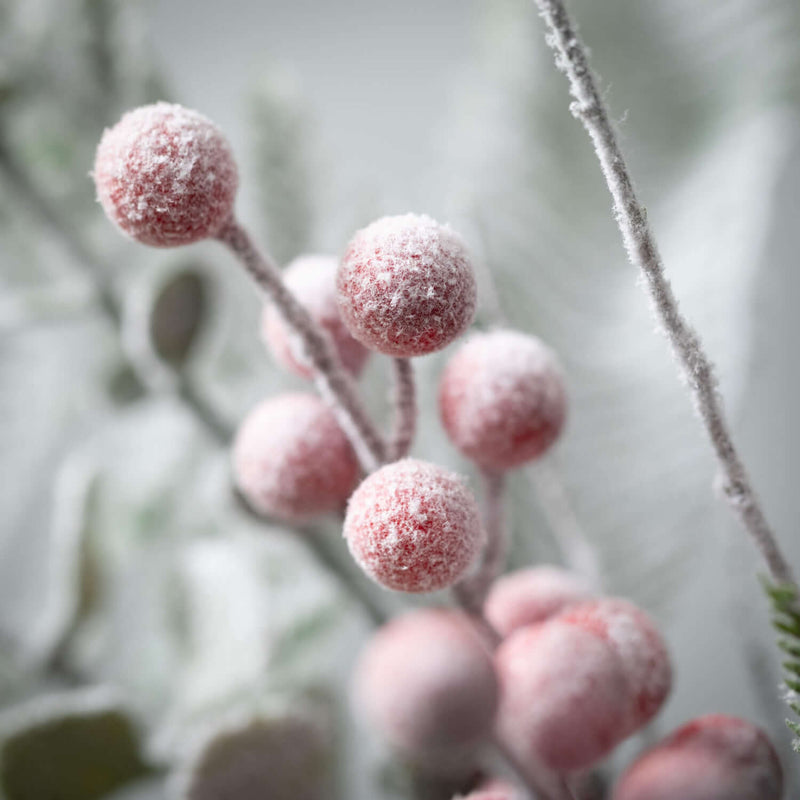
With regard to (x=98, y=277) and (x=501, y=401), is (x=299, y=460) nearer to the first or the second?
(x=501, y=401)

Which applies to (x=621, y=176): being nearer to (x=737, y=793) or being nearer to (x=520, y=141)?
(x=737, y=793)

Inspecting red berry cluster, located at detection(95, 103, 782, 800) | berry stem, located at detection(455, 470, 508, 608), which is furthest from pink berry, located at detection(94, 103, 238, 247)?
berry stem, located at detection(455, 470, 508, 608)

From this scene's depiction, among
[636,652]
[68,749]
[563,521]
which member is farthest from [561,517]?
[68,749]

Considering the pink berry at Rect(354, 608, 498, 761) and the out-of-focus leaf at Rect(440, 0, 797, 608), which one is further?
the out-of-focus leaf at Rect(440, 0, 797, 608)

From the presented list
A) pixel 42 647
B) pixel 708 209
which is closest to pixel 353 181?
pixel 708 209

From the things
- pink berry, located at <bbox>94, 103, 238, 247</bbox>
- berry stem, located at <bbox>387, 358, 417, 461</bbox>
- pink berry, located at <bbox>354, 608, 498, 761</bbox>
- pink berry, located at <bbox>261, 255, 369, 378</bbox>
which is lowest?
pink berry, located at <bbox>354, 608, 498, 761</bbox>

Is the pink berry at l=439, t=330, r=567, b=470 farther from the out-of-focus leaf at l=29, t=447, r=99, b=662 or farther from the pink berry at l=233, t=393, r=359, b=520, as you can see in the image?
the out-of-focus leaf at l=29, t=447, r=99, b=662

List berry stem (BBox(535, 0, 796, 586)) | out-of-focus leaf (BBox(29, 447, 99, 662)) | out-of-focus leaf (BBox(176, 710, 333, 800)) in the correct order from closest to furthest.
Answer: berry stem (BBox(535, 0, 796, 586)) < out-of-focus leaf (BBox(176, 710, 333, 800)) < out-of-focus leaf (BBox(29, 447, 99, 662))
